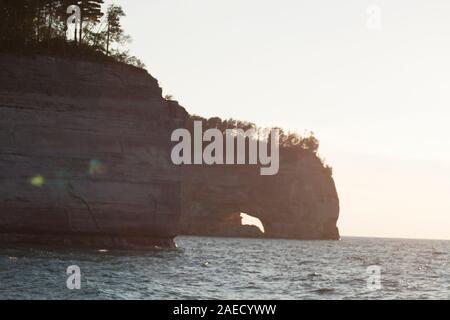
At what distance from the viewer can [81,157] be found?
50.1 m

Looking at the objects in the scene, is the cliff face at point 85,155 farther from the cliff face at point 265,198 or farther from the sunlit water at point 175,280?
the cliff face at point 265,198

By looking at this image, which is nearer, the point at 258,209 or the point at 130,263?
the point at 130,263

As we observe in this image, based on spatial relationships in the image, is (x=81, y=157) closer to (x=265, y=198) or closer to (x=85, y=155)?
(x=85, y=155)

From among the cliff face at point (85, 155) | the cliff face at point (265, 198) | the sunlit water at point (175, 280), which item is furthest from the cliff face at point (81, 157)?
the cliff face at point (265, 198)

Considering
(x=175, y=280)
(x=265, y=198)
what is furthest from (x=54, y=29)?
(x=265, y=198)

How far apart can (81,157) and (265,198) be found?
79.4 metres

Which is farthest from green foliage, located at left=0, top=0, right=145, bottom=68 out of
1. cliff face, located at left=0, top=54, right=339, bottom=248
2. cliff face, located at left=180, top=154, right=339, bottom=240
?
cliff face, located at left=180, top=154, right=339, bottom=240

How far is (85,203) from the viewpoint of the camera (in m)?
49.8

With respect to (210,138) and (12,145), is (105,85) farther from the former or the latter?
(210,138)

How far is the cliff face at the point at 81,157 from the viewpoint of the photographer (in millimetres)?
48625

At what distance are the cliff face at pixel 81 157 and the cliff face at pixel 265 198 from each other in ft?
233

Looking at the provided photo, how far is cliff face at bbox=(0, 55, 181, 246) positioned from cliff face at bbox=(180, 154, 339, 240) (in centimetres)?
7095
